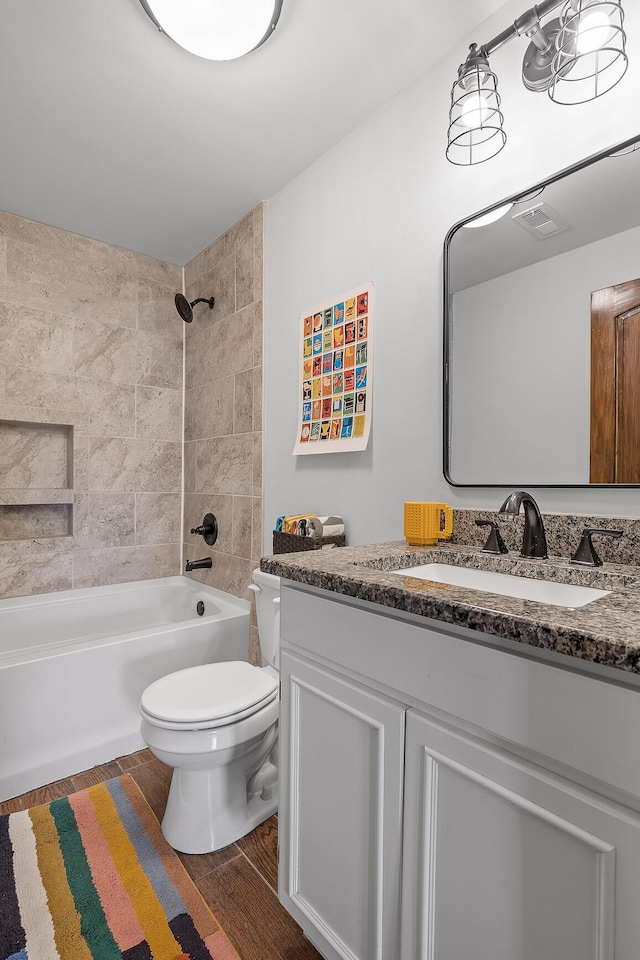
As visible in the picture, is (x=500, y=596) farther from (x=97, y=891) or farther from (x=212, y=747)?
(x=97, y=891)

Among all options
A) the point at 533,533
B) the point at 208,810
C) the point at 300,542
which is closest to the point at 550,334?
the point at 533,533

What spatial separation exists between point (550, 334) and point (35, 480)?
8.22 ft

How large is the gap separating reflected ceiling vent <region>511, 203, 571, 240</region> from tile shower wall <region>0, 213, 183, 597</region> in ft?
7.38

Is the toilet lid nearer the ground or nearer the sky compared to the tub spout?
nearer the ground

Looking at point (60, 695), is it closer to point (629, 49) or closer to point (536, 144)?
point (536, 144)

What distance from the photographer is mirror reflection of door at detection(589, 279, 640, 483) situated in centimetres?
112

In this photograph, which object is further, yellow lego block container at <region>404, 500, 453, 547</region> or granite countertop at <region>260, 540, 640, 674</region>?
yellow lego block container at <region>404, 500, 453, 547</region>

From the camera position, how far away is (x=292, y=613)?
1.13 m

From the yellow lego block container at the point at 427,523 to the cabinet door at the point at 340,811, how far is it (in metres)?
0.52

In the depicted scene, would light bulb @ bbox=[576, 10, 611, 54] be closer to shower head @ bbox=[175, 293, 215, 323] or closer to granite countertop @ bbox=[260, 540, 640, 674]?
granite countertop @ bbox=[260, 540, 640, 674]

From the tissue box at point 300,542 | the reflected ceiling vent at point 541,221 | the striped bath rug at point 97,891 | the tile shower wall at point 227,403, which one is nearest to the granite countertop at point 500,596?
the tissue box at point 300,542

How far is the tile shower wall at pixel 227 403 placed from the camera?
243 cm

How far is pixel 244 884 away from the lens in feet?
4.50

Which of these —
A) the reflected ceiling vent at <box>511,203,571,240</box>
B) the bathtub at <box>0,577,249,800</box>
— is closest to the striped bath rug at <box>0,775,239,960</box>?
the bathtub at <box>0,577,249,800</box>
